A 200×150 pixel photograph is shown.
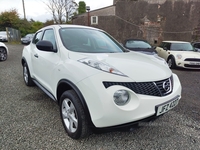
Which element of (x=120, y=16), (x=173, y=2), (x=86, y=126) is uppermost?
(x=173, y=2)

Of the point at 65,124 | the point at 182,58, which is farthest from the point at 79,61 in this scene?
the point at 182,58

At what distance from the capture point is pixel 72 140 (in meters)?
2.02

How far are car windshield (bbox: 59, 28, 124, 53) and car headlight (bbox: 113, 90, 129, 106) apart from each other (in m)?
1.02

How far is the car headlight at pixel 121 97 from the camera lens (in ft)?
5.31

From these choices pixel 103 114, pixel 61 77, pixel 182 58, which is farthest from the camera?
pixel 182 58

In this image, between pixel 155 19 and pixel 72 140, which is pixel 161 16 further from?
pixel 72 140

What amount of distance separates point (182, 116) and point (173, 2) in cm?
1949

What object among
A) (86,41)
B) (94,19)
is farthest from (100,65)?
(94,19)

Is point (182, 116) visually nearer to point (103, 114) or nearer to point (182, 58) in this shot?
point (103, 114)

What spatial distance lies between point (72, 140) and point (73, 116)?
32cm

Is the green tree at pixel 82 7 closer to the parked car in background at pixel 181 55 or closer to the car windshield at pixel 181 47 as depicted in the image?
the parked car in background at pixel 181 55

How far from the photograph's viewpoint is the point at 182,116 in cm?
272

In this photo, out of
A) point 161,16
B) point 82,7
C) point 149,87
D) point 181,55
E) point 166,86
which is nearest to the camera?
point 149,87

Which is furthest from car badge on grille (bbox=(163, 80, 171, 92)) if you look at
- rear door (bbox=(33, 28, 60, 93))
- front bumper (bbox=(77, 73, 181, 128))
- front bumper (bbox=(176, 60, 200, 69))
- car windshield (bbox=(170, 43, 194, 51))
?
car windshield (bbox=(170, 43, 194, 51))
